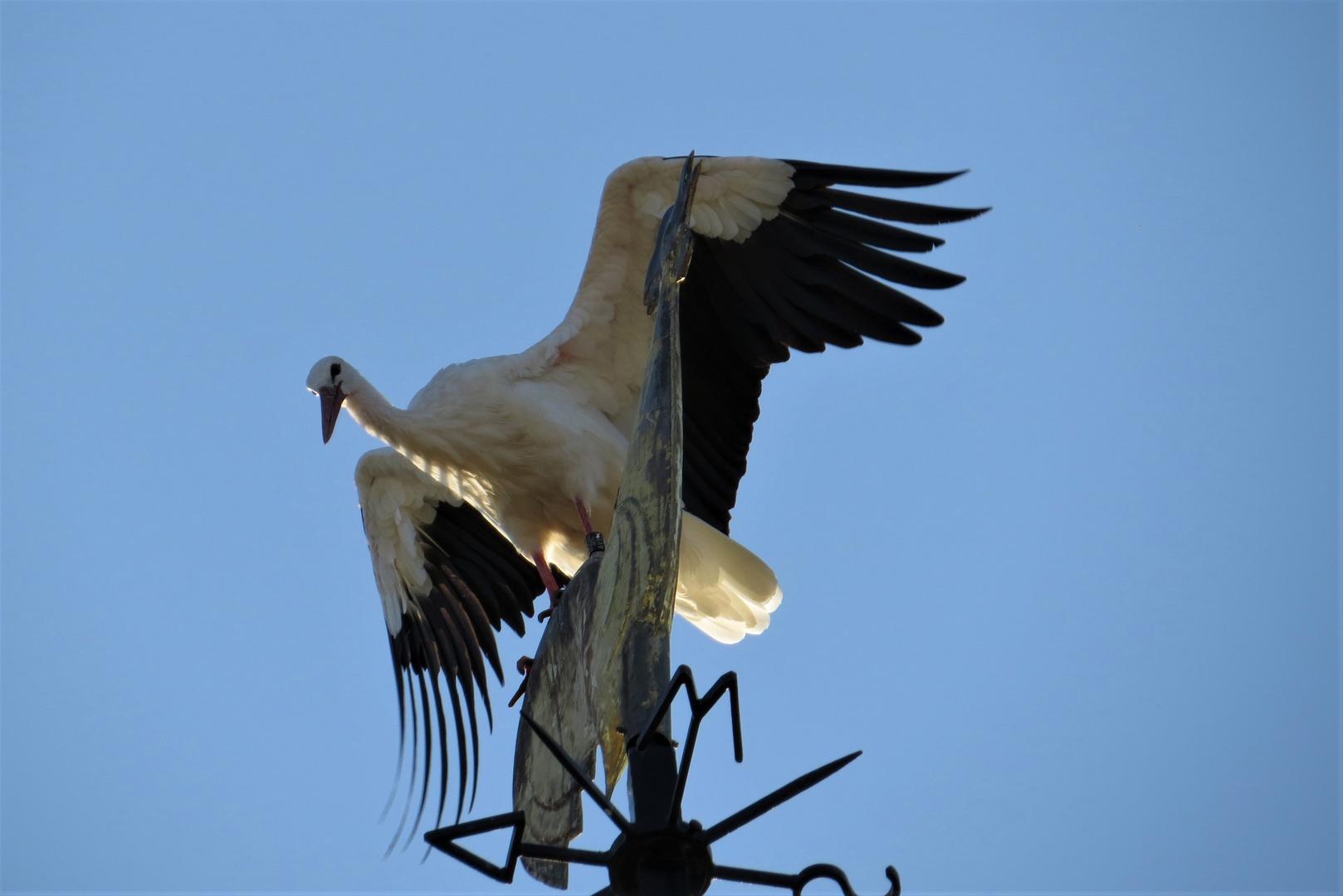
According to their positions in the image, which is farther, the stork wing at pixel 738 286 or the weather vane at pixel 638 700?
the stork wing at pixel 738 286

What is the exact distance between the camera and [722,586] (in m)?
5.48

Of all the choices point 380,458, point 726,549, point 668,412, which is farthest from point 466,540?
point 668,412

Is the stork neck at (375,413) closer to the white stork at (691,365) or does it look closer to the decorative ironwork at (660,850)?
the white stork at (691,365)

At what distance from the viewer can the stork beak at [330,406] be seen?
586 centimetres

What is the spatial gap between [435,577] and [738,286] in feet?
7.26

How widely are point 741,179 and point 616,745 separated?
347cm

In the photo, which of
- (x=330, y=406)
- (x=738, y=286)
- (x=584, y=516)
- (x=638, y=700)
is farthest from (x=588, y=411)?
(x=638, y=700)

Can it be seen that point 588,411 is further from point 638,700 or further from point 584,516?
point 638,700

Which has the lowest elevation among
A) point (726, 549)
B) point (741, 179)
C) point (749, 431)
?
point (726, 549)

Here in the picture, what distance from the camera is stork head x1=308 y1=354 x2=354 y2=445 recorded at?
231 inches

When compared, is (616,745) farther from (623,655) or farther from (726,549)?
(726,549)

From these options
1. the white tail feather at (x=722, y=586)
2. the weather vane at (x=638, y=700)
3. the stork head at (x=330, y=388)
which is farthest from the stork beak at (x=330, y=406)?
the weather vane at (x=638, y=700)

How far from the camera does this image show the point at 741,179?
5262 mm

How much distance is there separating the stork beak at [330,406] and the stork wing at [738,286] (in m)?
0.84
